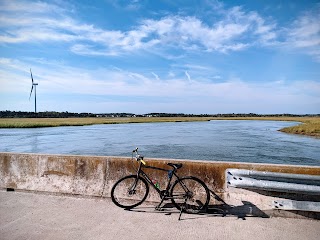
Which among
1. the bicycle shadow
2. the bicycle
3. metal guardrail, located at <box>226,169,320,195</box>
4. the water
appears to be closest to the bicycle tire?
the bicycle

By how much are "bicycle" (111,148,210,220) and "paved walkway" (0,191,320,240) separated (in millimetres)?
203

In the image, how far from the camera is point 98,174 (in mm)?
6109

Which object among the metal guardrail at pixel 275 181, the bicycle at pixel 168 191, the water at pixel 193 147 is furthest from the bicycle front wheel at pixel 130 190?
the water at pixel 193 147

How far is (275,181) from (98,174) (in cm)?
356

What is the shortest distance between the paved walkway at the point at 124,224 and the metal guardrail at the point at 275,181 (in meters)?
0.57

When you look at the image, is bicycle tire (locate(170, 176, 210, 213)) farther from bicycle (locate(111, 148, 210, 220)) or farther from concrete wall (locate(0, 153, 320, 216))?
concrete wall (locate(0, 153, 320, 216))

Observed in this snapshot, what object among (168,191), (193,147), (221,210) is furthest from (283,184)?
(193,147)

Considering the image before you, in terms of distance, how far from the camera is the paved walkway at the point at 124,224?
4.34m

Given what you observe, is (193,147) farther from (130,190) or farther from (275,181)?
(275,181)

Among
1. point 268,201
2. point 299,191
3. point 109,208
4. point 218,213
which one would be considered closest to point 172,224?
point 218,213

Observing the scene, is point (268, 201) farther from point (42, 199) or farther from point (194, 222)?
point (42, 199)

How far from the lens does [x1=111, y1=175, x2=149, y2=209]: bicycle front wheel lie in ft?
18.9

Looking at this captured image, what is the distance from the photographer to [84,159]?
6.21 meters

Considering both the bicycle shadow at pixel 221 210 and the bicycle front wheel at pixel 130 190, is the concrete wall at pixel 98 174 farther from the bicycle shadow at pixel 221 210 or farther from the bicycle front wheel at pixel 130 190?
the bicycle front wheel at pixel 130 190
